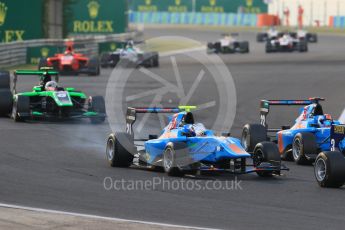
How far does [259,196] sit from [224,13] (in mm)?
109794

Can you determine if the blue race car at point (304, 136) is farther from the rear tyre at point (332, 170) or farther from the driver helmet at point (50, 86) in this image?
the driver helmet at point (50, 86)

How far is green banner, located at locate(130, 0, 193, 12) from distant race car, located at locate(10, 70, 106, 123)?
101 meters

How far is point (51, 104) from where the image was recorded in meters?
24.5

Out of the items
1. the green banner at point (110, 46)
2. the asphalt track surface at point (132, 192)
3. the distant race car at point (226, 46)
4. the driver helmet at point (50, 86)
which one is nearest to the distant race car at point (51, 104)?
the driver helmet at point (50, 86)

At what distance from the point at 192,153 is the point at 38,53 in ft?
114

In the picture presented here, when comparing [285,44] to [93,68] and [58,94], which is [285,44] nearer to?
[93,68]

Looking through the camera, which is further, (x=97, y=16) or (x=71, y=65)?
(x=97, y=16)

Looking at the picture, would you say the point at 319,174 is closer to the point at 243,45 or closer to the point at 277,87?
the point at 277,87

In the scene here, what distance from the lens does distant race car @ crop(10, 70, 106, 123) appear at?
79.3 feet

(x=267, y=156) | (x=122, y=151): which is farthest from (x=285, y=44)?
(x=267, y=156)

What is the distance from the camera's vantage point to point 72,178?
1502 centimetres

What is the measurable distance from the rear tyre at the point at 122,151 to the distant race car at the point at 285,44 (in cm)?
4807

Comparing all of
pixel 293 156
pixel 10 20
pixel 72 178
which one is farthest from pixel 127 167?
pixel 10 20

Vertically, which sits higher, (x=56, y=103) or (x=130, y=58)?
(x=56, y=103)
